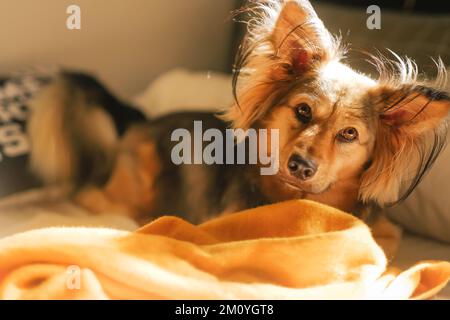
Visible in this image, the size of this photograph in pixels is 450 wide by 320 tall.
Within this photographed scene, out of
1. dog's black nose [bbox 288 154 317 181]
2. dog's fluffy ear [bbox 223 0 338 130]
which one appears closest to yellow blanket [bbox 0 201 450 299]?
dog's black nose [bbox 288 154 317 181]

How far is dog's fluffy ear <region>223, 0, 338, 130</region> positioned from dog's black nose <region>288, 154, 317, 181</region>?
149 mm

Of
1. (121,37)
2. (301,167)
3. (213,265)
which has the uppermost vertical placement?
(121,37)

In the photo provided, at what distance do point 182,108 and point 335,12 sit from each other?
0.70m

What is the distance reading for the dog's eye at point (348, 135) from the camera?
874 millimetres

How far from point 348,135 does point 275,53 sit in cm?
21

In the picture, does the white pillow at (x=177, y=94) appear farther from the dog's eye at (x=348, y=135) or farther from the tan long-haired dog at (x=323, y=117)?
the dog's eye at (x=348, y=135)

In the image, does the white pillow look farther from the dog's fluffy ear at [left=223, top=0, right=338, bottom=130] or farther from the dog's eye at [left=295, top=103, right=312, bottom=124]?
the dog's eye at [left=295, top=103, right=312, bottom=124]

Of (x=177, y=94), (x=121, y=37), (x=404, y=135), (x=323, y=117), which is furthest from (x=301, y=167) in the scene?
(x=121, y=37)

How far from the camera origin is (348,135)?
0.88 meters

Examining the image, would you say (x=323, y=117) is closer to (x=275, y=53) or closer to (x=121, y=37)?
(x=275, y=53)
